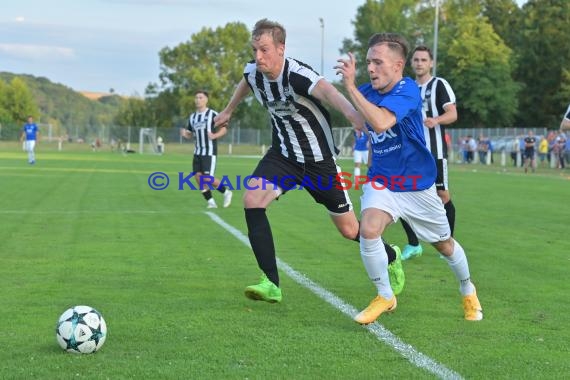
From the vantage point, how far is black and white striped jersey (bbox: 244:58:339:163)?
5934 millimetres

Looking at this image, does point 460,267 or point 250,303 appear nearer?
point 460,267

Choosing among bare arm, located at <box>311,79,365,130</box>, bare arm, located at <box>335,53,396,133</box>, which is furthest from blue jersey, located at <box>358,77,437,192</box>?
bare arm, located at <box>335,53,396,133</box>

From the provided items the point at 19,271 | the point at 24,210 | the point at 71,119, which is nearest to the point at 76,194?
the point at 24,210

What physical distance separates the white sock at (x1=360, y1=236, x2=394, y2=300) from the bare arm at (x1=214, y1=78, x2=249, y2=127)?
1858 mm

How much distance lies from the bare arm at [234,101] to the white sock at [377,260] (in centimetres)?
186

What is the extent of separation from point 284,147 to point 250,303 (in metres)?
1.28

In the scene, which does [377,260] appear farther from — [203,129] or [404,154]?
[203,129]

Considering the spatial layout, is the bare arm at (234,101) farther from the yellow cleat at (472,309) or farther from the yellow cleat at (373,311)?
the yellow cleat at (472,309)

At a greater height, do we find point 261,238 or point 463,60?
point 463,60

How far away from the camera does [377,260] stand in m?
5.44

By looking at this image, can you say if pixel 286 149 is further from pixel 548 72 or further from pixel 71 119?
pixel 71 119

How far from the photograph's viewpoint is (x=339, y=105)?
18.0 ft

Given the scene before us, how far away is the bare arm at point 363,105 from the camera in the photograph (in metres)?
4.88

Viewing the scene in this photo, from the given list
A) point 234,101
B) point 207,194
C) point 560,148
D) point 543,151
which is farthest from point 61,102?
point 234,101
